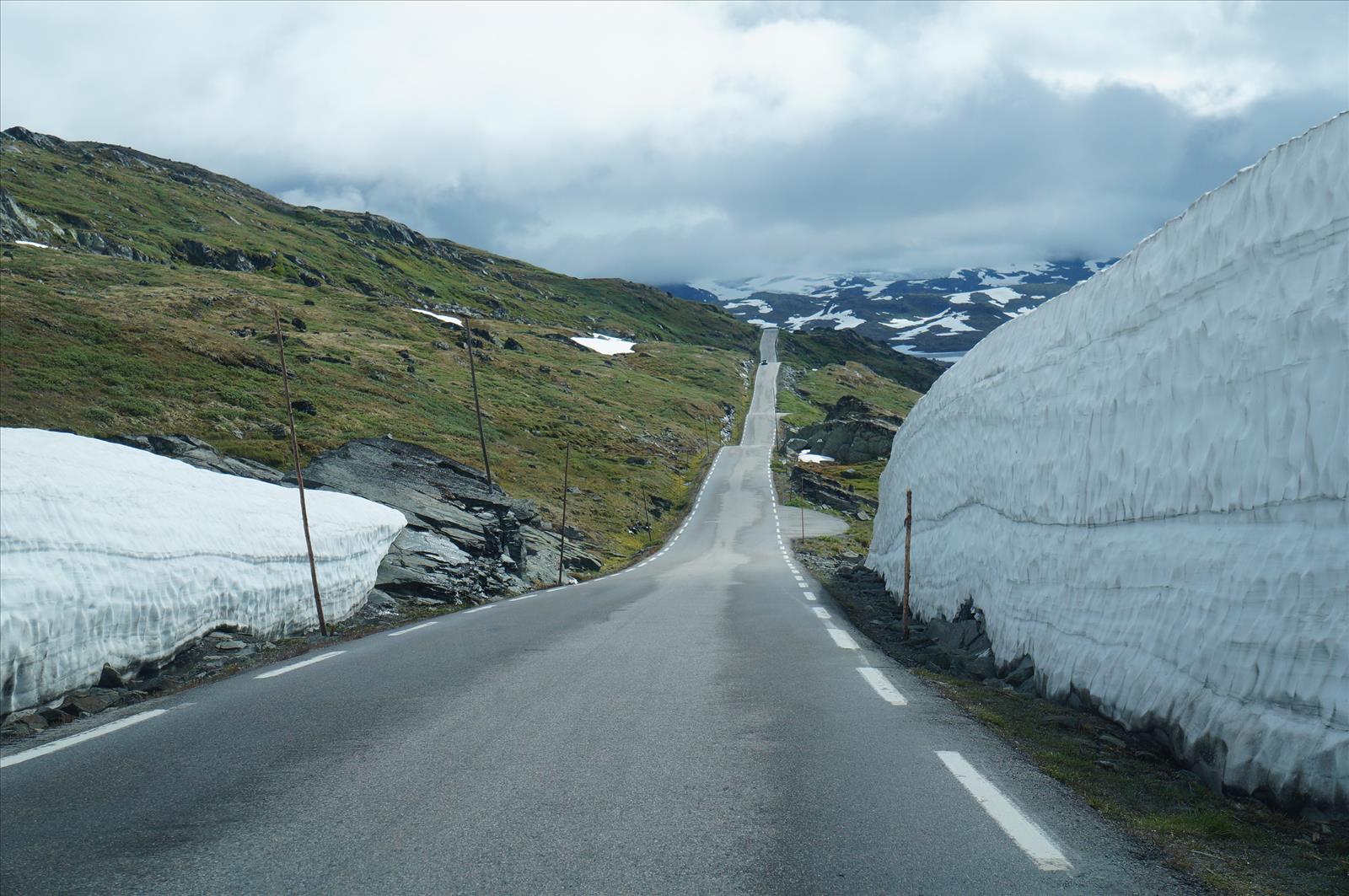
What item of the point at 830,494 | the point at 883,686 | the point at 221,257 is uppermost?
the point at 221,257

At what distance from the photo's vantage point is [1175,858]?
4.23m

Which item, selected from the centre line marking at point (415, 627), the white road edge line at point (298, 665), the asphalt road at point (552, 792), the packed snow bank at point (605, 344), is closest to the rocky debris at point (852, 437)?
the packed snow bank at point (605, 344)

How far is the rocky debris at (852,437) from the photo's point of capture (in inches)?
4368

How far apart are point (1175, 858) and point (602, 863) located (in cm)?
253

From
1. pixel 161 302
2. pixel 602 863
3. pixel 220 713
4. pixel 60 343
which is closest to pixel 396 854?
pixel 602 863

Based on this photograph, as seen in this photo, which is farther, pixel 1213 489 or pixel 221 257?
pixel 221 257

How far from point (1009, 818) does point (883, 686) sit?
3967mm

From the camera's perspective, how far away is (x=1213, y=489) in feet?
20.6

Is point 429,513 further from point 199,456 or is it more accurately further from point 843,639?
point 843,639

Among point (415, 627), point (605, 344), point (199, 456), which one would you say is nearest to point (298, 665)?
point (415, 627)

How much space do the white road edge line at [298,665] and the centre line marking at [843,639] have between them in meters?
6.06

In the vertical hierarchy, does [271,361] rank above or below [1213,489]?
above

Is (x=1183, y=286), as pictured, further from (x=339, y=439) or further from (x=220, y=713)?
(x=339, y=439)

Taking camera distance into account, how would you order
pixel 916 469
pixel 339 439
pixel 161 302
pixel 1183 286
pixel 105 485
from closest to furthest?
1. pixel 1183 286
2. pixel 105 485
3. pixel 916 469
4. pixel 339 439
5. pixel 161 302
